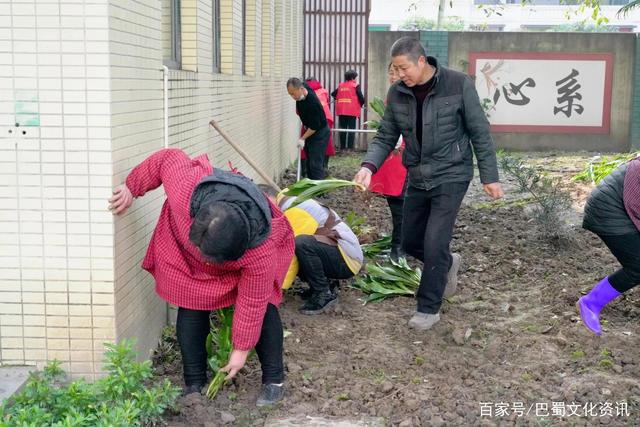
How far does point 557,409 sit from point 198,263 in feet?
6.03

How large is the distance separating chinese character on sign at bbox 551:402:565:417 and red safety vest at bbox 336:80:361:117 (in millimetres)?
13816

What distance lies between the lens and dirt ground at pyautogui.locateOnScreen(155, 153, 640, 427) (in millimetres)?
4043

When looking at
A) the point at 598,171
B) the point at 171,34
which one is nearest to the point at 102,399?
the point at 171,34

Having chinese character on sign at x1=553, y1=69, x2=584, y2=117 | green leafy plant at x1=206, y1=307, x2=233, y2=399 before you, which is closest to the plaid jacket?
green leafy plant at x1=206, y1=307, x2=233, y2=399

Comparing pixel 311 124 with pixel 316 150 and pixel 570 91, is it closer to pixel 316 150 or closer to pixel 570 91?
pixel 316 150

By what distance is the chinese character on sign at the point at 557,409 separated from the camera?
13.2 ft

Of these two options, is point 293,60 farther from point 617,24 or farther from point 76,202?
point 617,24

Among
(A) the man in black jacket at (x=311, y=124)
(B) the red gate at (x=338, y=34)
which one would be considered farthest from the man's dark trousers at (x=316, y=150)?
(B) the red gate at (x=338, y=34)

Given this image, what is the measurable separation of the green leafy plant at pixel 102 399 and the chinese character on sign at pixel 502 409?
60.1 inches

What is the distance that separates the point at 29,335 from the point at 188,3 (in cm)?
280

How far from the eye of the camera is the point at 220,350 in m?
4.19

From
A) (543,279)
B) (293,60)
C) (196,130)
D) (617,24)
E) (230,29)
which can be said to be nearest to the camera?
(196,130)

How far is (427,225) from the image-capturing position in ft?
18.0

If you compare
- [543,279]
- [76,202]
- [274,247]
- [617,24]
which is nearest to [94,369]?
[76,202]
